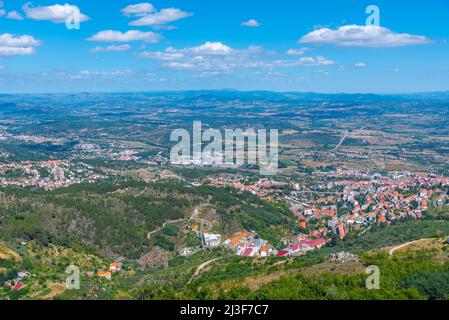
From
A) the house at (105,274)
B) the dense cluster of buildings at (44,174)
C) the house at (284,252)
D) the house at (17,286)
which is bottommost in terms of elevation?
the house at (284,252)

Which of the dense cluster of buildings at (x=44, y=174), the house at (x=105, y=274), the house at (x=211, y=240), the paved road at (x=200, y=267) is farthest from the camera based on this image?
the dense cluster of buildings at (x=44, y=174)

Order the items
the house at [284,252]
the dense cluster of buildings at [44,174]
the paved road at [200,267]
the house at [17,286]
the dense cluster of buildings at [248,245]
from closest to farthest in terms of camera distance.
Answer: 1. the house at [17,286]
2. the paved road at [200,267]
3. the house at [284,252]
4. the dense cluster of buildings at [248,245]
5. the dense cluster of buildings at [44,174]

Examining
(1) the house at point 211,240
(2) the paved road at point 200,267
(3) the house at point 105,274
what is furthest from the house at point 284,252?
(3) the house at point 105,274

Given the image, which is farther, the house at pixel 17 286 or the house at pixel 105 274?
the house at pixel 105 274

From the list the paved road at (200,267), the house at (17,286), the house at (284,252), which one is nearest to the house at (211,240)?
the paved road at (200,267)

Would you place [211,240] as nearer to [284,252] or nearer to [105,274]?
[284,252]

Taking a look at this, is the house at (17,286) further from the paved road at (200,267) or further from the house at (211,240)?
the house at (211,240)

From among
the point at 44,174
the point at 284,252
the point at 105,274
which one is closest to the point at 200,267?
the point at 105,274

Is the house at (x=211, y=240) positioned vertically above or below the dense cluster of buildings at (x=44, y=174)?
below

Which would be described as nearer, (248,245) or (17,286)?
(17,286)
